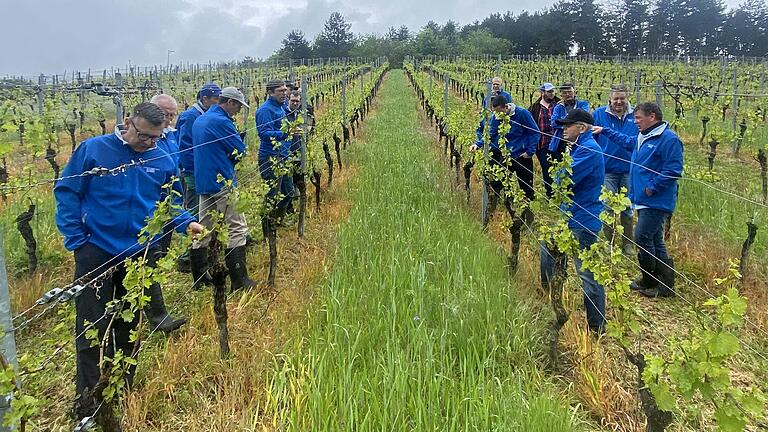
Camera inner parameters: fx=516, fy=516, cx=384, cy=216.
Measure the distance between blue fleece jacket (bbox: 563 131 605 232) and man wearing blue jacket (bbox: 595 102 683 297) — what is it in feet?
2.12

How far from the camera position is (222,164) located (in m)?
4.52

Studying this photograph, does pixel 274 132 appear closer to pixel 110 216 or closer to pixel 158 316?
pixel 158 316

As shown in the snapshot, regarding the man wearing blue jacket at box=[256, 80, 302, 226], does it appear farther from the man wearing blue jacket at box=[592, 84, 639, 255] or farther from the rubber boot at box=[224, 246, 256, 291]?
the man wearing blue jacket at box=[592, 84, 639, 255]

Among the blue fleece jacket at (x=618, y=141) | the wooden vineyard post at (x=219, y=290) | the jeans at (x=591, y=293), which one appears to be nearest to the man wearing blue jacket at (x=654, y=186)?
the blue fleece jacket at (x=618, y=141)

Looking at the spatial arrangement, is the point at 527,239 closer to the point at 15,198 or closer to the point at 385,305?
the point at 385,305

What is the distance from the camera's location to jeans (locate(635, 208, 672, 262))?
4477 mm

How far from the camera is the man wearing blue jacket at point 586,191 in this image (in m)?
3.83

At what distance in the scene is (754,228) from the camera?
4512mm

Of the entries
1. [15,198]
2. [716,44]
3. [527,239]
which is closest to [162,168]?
[527,239]

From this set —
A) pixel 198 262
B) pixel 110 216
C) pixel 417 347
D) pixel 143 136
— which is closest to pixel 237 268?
pixel 198 262

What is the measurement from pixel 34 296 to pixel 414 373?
3.52 meters

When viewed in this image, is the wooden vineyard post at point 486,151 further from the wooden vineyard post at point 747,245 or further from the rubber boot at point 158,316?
the rubber boot at point 158,316

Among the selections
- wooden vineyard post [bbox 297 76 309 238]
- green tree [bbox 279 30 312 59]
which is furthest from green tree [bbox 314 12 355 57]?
wooden vineyard post [bbox 297 76 309 238]

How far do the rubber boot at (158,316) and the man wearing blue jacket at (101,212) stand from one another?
722mm
